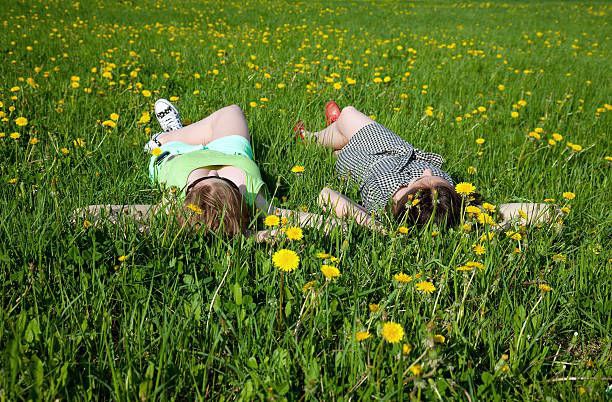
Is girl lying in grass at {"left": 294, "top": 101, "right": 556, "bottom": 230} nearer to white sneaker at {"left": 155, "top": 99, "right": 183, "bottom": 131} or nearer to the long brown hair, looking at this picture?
the long brown hair

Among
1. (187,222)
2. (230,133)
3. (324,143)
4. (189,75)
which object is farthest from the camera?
(189,75)

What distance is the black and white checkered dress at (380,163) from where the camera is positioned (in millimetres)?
2953

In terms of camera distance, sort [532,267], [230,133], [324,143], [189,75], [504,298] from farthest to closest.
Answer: [189,75]
[324,143]
[230,133]
[532,267]
[504,298]

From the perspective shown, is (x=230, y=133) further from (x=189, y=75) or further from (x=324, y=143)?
(x=189, y=75)

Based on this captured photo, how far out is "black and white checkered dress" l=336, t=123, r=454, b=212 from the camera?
9.69ft

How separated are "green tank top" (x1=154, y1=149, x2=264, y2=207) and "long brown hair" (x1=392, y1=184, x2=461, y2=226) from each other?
0.73 m

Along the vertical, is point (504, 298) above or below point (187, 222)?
below

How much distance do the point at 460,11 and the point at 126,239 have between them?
13666 mm

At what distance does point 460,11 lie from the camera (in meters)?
13.9

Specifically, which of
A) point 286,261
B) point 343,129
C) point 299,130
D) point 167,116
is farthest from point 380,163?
point 286,261

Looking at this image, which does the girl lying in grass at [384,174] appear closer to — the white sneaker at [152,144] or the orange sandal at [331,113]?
the orange sandal at [331,113]

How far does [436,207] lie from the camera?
233cm

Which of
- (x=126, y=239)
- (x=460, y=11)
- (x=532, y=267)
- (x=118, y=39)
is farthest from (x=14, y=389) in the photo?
(x=460, y=11)

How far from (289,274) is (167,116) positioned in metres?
2.15
